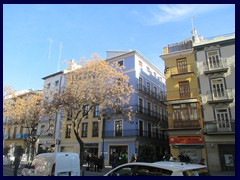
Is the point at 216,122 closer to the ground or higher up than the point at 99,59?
closer to the ground

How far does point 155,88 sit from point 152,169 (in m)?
23.9

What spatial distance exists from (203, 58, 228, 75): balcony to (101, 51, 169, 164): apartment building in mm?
7372

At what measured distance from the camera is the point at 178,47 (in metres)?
21.4

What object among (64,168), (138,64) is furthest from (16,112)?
(64,168)

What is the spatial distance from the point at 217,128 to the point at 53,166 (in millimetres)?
13056

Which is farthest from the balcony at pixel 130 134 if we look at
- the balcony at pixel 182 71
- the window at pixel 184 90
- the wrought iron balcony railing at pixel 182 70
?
the wrought iron balcony railing at pixel 182 70

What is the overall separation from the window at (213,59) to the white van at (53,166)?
564 inches

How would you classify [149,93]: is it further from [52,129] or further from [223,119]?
[52,129]

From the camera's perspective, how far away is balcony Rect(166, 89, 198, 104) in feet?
59.9

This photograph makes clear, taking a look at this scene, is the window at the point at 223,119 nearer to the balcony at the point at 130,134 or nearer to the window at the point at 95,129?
the balcony at the point at 130,134

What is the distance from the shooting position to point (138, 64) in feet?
80.9

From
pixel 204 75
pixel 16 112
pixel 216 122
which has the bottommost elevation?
pixel 216 122
